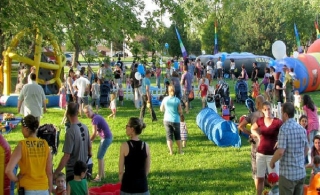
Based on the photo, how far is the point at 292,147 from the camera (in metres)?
5.76

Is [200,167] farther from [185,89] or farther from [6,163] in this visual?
[185,89]

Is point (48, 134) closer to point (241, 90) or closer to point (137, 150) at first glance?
point (137, 150)

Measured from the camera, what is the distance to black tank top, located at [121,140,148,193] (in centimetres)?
529

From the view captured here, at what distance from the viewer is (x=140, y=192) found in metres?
5.33

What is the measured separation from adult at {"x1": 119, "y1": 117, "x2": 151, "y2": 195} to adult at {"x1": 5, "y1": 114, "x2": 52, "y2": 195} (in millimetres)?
878

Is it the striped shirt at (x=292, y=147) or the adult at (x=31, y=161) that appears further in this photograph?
the striped shirt at (x=292, y=147)

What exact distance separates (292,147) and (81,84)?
10.3 meters

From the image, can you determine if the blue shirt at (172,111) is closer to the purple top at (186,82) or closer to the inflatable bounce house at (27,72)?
the purple top at (186,82)

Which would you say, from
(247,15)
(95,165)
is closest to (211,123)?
(95,165)

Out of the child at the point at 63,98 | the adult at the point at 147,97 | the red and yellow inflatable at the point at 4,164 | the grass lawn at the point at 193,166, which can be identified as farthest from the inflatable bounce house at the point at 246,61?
the red and yellow inflatable at the point at 4,164

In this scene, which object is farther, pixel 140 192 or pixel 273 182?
pixel 273 182

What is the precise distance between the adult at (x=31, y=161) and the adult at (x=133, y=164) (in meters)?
0.88

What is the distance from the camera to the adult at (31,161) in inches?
203

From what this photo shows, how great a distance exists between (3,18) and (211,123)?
6181 millimetres
